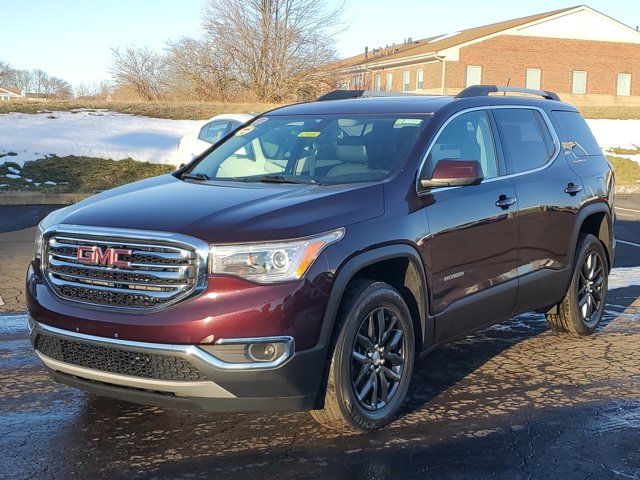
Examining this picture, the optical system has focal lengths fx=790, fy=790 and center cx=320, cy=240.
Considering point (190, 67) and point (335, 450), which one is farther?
point (190, 67)

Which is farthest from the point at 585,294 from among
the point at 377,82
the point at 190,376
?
the point at 377,82

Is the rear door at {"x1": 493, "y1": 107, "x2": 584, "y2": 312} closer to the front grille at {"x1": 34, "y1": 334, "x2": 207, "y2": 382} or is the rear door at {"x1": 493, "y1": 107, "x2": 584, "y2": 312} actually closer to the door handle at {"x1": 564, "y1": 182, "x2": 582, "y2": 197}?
the door handle at {"x1": 564, "y1": 182, "x2": 582, "y2": 197}

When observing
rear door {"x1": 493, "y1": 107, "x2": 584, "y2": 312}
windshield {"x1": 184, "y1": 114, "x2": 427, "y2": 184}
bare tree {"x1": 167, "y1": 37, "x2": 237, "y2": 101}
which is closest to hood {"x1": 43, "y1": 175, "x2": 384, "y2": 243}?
windshield {"x1": 184, "y1": 114, "x2": 427, "y2": 184}

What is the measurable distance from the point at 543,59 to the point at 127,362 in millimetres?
50150

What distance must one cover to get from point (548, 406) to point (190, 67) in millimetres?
32899

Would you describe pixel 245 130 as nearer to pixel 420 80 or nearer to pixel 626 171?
pixel 626 171

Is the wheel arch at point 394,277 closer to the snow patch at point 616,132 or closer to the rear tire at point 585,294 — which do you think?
the rear tire at point 585,294

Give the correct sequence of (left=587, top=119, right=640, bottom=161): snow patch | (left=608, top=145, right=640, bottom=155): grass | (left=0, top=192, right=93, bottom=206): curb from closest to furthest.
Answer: (left=0, top=192, right=93, bottom=206): curb
(left=608, top=145, right=640, bottom=155): grass
(left=587, top=119, right=640, bottom=161): snow patch

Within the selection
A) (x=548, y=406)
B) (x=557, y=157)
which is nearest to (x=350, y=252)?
(x=548, y=406)

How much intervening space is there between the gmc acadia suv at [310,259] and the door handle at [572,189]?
67 mm

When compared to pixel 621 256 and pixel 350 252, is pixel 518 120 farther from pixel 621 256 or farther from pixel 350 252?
pixel 621 256

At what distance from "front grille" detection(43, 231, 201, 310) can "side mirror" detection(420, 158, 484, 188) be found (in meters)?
1.62

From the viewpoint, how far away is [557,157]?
6176 mm

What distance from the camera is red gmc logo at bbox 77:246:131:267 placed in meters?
3.93
